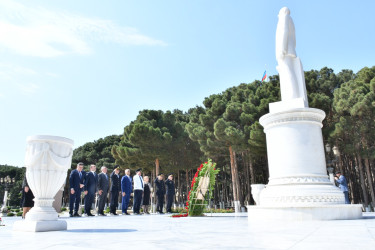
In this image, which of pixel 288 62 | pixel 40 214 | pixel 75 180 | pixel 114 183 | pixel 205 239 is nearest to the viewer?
pixel 205 239

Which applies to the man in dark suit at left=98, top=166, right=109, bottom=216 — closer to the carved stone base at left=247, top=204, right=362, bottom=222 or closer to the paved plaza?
the paved plaza

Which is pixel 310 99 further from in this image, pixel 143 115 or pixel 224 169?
pixel 143 115

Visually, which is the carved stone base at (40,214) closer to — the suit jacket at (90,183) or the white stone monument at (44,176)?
the white stone monument at (44,176)

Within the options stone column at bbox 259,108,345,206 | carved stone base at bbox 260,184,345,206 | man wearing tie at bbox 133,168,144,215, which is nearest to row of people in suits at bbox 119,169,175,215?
man wearing tie at bbox 133,168,144,215

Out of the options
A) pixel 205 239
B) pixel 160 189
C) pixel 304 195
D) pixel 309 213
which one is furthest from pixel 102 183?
pixel 205 239

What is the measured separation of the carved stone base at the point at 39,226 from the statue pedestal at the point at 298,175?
14.0ft

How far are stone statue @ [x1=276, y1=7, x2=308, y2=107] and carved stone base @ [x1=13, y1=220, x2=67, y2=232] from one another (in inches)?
257

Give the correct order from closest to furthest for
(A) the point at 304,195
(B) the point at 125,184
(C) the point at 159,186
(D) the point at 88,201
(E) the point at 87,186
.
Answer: (A) the point at 304,195 < (E) the point at 87,186 < (D) the point at 88,201 < (B) the point at 125,184 < (C) the point at 159,186

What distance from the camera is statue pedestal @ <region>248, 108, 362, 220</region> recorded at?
6.07 meters

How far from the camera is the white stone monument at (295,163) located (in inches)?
241

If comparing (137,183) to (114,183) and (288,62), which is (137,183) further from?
(288,62)

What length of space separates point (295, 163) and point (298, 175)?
0.31 m

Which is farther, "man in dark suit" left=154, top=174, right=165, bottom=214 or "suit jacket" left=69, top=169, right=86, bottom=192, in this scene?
"man in dark suit" left=154, top=174, right=165, bottom=214

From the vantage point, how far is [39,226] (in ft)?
15.0
